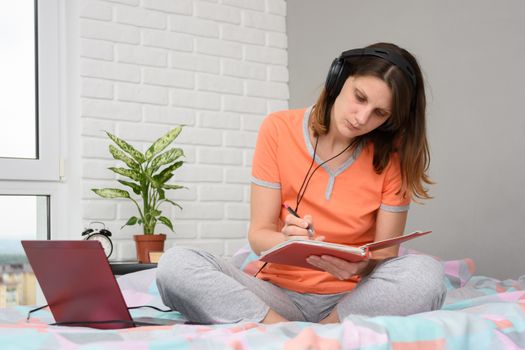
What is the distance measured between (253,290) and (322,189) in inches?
12.6

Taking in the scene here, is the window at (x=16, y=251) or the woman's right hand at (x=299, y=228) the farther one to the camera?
the window at (x=16, y=251)

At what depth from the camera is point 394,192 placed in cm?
176

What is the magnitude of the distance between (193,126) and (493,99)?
54.1 inches

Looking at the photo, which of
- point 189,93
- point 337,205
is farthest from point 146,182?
point 337,205

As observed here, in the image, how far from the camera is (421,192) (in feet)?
5.58

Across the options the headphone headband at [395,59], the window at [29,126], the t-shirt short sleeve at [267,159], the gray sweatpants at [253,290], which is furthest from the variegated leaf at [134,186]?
the headphone headband at [395,59]

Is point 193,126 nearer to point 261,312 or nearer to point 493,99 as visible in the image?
point 493,99

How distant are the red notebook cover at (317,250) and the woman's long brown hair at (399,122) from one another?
1.23ft

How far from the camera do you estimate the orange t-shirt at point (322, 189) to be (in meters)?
1.70

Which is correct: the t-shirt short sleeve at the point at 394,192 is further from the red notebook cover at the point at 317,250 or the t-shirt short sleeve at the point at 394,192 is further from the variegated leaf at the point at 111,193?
the variegated leaf at the point at 111,193

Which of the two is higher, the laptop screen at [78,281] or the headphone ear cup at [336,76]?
the headphone ear cup at [336,76]

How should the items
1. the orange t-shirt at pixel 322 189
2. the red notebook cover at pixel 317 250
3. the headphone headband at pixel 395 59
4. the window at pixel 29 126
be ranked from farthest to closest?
the window at pixel 29 126 < the orange t-shirt at pixel 322 189 < the headphone headband at pixel 395 59 < the red notebook cover at pixel 317 250

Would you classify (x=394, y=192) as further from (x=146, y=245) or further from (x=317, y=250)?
(x=146, y=245)

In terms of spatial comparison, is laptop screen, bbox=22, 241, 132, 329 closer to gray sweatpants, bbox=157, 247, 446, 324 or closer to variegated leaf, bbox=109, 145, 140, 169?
gray sweatpants, bbox=157, 247, 446, 324
